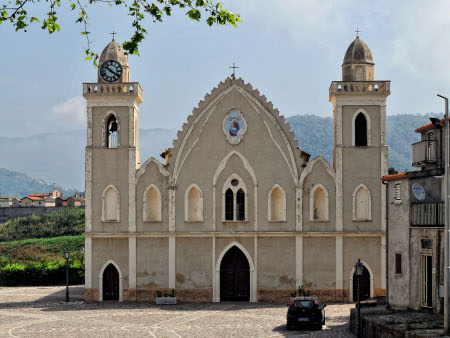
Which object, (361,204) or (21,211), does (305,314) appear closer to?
(361,204)

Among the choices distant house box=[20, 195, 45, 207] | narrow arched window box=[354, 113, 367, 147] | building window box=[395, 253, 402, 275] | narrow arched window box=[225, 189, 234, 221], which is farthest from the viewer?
distant house box=[20, 195, 45, 207]

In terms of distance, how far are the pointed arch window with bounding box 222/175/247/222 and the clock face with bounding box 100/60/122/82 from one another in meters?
9.01

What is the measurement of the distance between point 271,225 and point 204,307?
20.5 ft

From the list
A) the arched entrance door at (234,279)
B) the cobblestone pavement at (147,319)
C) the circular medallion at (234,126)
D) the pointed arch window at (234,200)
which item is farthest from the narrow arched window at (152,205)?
the circular medallion at (234,126)

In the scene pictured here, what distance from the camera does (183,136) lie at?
43.2 meters

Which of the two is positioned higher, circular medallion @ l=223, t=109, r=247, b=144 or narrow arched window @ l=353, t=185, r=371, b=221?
circular medallion @ l=223, t=109, r=247, b=144

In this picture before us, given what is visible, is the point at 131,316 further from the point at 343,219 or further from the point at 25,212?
the point at 25,212

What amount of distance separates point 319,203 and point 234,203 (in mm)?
4856

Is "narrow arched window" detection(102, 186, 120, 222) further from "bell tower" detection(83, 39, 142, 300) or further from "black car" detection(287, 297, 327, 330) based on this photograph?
"black car" detection(287, 297, 327, 330)

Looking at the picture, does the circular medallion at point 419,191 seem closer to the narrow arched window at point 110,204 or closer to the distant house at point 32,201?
the narrow arched window at point 110,204

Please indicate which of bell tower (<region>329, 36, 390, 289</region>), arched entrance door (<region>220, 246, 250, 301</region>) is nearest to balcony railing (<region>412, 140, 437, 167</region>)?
bell tower (<region>329, 36, 390, 289</region>)

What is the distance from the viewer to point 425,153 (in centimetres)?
3203

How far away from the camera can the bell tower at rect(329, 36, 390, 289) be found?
41906 millimetres

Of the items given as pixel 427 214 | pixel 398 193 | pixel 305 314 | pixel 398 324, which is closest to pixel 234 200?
pixel 398 193
